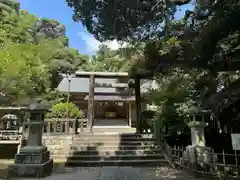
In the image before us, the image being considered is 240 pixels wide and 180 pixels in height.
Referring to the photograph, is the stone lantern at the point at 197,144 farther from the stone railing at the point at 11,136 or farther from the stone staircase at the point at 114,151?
the stone railing at the point at 11,136

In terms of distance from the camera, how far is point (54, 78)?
25.2m

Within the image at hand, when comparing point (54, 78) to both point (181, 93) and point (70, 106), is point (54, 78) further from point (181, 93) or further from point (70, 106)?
point (181, 93)

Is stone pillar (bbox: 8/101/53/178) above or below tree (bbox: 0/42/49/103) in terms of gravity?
below

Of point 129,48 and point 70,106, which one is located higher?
point 129,48

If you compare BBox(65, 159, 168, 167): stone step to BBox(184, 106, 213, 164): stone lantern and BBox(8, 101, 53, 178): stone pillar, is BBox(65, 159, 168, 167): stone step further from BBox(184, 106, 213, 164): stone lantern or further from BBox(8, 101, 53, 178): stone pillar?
BBox(184, 106, 213, 164): stone lantern

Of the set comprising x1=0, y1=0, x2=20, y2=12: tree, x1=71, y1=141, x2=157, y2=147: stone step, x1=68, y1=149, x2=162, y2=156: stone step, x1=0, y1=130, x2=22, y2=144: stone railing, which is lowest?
x1=68, y1=149, x2=162, y2=156: stone step

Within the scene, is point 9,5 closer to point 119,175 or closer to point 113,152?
point 113,152

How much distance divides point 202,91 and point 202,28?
1838 mm

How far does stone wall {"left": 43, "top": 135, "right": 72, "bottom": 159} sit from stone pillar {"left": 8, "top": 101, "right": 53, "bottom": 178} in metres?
2.44

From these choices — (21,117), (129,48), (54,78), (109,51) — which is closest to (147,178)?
(129,48)

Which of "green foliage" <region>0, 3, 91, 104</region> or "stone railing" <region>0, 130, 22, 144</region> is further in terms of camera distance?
"green foliage" <region>0, 3, 91, 104</region>

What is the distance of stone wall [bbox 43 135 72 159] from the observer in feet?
33.0

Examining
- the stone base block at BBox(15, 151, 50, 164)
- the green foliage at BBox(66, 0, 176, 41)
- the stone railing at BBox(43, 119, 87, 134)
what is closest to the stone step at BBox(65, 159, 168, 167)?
the stone base block at BBox(15, 151, 50, 164)

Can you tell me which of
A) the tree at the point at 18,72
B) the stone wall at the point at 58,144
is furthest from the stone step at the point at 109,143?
the tree at the point at 18,72
